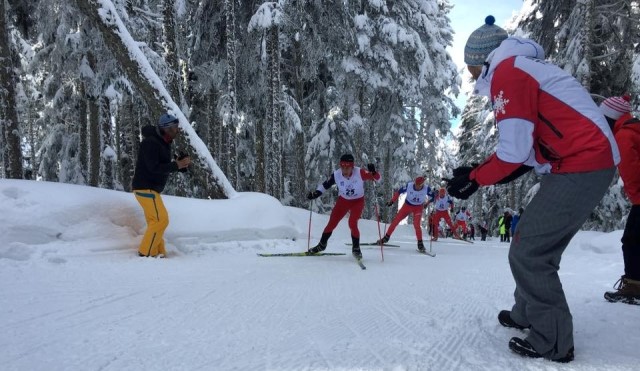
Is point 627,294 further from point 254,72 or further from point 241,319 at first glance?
point 254,72

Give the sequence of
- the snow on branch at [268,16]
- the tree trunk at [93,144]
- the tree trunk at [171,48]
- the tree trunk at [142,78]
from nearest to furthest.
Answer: the tree trunk at [142,78] → the tree trunk at [171,48] → the snow on branch at [268,16] → the tree trunk at [93,144]

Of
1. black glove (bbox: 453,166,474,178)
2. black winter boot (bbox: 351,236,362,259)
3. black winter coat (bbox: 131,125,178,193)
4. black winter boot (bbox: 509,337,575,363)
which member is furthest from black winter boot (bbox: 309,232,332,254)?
black winter boot (bbox: 509,337,575,363)

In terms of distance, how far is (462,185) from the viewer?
8.41 feet

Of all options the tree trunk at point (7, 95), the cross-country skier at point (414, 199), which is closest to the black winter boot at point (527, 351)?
the cross-country skier at point (414, 199)

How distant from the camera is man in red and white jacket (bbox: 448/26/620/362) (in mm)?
2215

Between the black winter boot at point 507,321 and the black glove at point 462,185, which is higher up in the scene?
the black glove at point 462,185

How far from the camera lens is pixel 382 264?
689 cm

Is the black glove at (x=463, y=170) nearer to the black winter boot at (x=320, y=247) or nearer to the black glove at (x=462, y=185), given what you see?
the black glove at (x=462, y=185)

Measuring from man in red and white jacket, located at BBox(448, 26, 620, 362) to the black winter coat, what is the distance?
15.7 ft

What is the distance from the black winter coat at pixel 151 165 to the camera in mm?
5742

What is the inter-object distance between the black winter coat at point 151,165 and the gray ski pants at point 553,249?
4937mm

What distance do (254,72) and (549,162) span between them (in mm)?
14865

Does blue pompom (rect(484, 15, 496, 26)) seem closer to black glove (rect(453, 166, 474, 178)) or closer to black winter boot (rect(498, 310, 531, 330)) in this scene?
black glove (rect(453, 166, 474, 178))

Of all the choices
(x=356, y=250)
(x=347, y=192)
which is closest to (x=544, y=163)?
(x=356, y=250)
